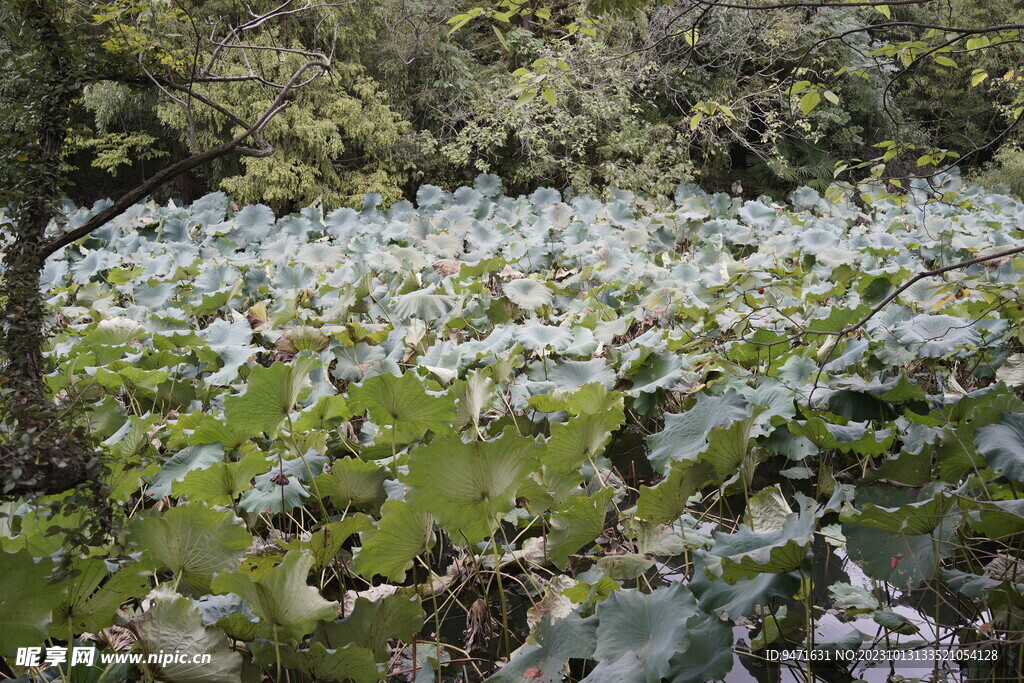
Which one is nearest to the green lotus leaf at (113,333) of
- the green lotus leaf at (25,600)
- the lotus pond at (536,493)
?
the lotus pond at (536,493)

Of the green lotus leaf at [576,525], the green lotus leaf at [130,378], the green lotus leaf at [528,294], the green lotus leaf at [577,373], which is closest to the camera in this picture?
the green lotus leaf at [576,525]

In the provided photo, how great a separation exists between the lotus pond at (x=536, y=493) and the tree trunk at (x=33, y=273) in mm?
66

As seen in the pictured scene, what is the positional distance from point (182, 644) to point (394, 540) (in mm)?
361

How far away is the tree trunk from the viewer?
1203mm

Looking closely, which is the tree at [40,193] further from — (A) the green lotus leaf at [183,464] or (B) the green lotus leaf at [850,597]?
(B) the green lotus leaf at [850,597]

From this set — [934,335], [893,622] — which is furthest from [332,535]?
[934,335]

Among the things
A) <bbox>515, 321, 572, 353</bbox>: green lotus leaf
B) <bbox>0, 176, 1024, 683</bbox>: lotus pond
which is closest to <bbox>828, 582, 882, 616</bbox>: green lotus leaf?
<bbox>0, 176, 1024, 683</bbox>: lotus pond

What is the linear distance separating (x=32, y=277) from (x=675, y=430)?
128 cm

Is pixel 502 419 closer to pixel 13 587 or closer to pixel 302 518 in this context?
pixel 302 518

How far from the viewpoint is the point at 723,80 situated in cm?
860

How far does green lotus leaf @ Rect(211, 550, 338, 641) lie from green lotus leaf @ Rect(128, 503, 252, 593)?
11 cm

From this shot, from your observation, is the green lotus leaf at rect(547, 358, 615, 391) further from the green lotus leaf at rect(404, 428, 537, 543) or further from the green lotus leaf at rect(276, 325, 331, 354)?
the green lotus leaf at rect(404, 428, 537, 543)

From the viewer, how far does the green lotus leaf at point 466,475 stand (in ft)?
4.07

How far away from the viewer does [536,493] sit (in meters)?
1.57
